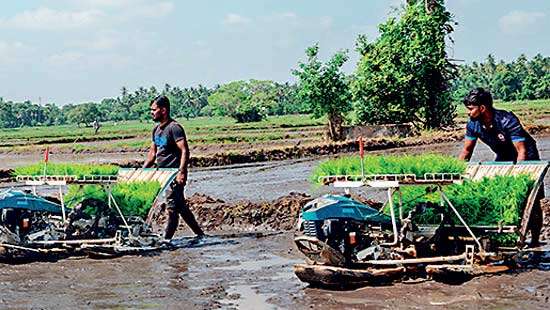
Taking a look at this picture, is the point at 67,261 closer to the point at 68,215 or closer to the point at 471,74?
the point at 68,215

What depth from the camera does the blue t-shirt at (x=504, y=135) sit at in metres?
8.68

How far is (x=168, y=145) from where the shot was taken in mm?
11117

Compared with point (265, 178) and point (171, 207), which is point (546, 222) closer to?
point (171, 207)

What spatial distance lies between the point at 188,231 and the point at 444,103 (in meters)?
26.6

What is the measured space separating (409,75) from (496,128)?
94.1ft

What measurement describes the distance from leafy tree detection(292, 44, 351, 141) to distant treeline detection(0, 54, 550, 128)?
47.0m

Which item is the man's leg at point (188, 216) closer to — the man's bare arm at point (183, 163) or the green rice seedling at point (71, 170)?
the man's bare arm at point (183, 163)

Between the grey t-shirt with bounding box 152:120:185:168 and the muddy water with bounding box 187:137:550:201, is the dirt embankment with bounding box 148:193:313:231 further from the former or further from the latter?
the muddy water with bounding box 187:137:550:201

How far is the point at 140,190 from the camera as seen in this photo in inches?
422

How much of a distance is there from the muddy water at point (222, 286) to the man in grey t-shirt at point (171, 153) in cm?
54

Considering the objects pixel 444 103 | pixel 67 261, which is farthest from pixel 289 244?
pixel 444 103

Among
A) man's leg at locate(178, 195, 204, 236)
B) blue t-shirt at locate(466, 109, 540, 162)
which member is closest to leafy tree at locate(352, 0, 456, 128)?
man's leg at locate(178, 195, 204, 236)

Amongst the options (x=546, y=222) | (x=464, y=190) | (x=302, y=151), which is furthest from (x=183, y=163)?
(x=302, y=151)

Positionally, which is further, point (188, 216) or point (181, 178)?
point (188, 216)
